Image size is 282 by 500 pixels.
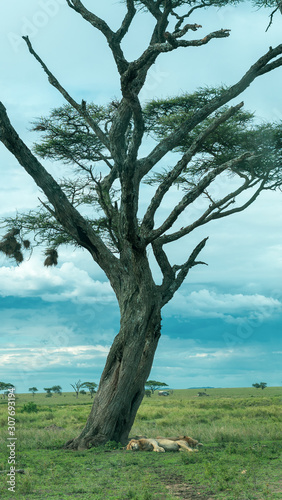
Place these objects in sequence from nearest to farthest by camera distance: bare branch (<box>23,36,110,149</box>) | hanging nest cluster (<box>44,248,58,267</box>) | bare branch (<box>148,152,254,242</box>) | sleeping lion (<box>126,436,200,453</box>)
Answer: sleeping lion (<box>126,436,200,453</box>)
bare branch (<box>148,152,254,242</box>)
bare branch (<box>23,36,110,149</box>)
hanging nest cluster (<box>44,248,58,267</box>)

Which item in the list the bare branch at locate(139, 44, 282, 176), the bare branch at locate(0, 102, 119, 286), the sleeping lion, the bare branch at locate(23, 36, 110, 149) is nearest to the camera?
the sleeping lion

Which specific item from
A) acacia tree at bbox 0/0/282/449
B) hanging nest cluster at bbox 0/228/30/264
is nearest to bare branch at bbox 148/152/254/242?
acacia tree at bbox 0/0/282/449

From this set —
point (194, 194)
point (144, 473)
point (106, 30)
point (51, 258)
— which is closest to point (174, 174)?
point (194, 194)

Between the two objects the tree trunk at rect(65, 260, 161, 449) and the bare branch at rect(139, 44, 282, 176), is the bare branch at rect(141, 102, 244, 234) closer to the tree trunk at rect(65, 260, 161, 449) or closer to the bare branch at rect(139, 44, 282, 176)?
the bare branch at rect(139, 44, 282, 176)

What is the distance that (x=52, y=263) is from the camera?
15.1 m

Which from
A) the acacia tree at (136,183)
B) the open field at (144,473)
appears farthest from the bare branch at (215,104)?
the open field at (144,473)

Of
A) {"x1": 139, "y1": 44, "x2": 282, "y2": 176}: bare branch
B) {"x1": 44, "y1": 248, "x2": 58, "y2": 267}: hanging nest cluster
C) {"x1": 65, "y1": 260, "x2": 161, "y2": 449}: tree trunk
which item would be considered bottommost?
{"x1": 65, "y1": 260, "x2": 161, "y2": 449}: tree trunk

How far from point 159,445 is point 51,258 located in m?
6.62

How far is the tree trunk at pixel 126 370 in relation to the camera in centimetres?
1090

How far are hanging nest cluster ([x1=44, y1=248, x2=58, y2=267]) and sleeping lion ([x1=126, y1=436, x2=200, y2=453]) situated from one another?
6.21m

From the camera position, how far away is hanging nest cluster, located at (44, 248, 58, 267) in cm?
1499

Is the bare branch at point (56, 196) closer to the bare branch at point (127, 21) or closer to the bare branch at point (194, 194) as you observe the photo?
the bare branch at point (194, 194)

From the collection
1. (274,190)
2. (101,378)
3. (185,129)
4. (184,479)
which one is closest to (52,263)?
(101,378)

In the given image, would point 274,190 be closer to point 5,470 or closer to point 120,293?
point 120,293
